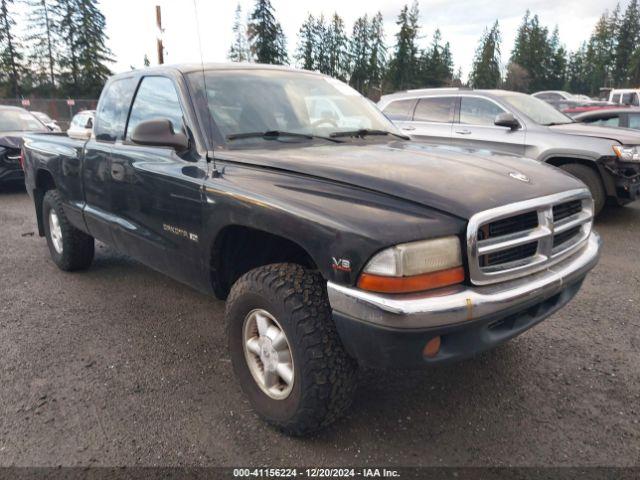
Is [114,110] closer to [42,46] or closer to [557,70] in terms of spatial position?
[42,46]

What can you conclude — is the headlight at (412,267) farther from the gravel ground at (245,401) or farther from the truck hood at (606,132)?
the truck hood at (606,132)

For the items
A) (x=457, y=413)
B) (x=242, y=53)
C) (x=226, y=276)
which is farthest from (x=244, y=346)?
(x=242, y=53)

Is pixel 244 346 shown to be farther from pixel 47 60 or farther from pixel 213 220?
pixel 47 60

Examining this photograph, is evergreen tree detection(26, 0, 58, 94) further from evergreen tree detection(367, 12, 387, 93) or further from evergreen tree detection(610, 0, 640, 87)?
evergreen tree detection(610, 0, 640, 87)

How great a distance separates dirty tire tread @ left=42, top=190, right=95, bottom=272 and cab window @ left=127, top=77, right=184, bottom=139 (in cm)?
147

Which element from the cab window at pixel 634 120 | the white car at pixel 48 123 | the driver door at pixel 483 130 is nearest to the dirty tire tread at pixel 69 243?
the driver door at pixel 483 130

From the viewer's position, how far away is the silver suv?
6.35 metres

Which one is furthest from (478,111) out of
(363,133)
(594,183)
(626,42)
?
(626,42)

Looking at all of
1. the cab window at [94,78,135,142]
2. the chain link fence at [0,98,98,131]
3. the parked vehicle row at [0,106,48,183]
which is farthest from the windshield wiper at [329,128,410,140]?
the chain link fence at [0,98,98,131]

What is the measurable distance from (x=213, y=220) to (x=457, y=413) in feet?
5.46

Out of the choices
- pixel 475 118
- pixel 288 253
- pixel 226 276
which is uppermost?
pixel 475 118

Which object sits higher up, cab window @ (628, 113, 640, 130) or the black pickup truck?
cab window @ (628, 113, 640, 130)

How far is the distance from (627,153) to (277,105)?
5224mm

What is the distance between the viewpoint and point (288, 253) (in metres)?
2.66
